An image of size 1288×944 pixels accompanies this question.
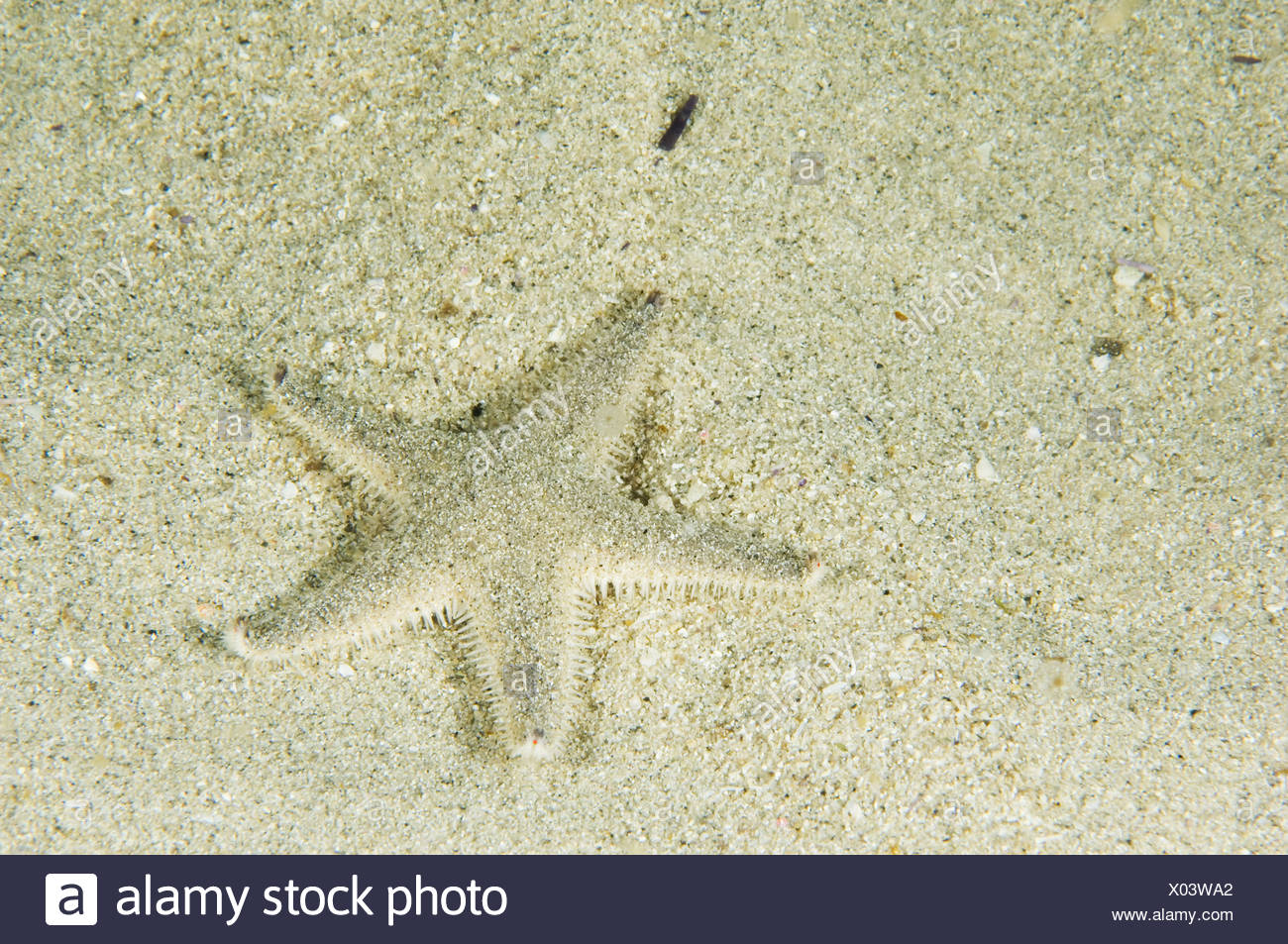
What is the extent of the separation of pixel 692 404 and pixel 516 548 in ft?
3.50

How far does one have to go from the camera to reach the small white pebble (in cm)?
369

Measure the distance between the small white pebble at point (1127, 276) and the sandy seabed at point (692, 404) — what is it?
31 mm

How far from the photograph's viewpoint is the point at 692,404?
11.5ft

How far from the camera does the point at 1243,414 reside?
3.66 meters

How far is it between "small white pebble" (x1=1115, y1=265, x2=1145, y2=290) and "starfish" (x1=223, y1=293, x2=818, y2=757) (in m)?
2.17

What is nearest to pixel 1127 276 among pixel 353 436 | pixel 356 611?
pixel 353 436

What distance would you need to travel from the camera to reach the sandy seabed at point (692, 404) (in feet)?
11.3

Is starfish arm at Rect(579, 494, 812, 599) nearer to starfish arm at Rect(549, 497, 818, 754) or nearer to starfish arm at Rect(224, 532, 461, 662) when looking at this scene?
starfish arm at Rect(549, 497, 818, 754)

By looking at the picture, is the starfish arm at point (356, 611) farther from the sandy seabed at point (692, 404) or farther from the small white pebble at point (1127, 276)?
the small white pebble at point (1127, 276)
